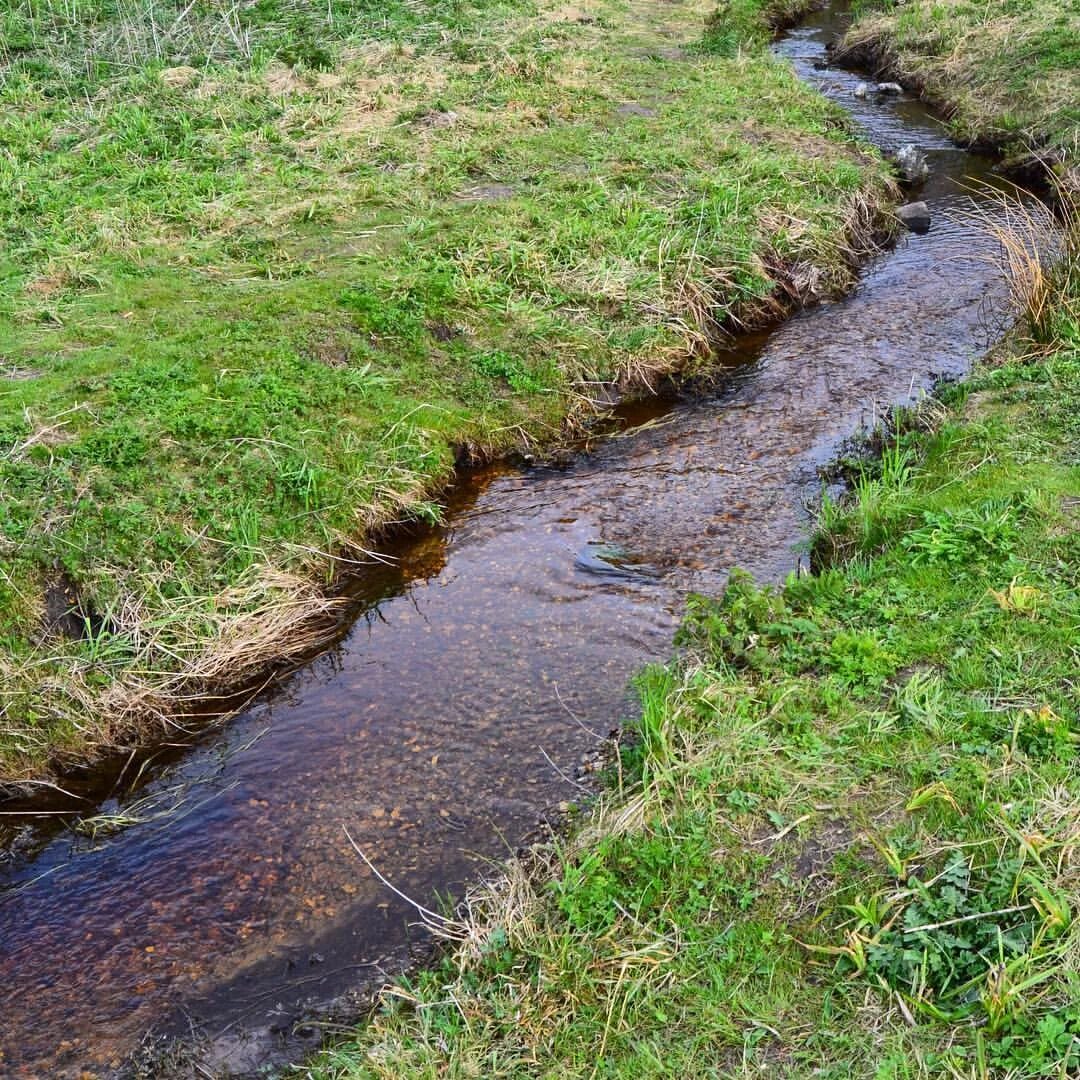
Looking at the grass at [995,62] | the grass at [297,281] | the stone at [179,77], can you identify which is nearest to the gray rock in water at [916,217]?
the grass at [297,281]

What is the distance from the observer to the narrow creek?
514 centimetres

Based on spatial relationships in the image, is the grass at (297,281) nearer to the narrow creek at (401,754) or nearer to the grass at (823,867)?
the narrow creek at (401,754)

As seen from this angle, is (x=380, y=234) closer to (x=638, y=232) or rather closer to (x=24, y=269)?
(x=638, y=232)

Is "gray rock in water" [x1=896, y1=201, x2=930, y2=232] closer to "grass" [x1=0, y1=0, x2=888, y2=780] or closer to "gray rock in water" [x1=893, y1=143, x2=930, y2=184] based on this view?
"grass" [x1=0, y1=0, x2=888, y2=780]

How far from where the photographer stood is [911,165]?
1566 cm

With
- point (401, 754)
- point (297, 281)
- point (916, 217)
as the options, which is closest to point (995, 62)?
point (916, 217)

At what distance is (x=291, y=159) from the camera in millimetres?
13680

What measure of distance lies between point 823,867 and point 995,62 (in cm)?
1827

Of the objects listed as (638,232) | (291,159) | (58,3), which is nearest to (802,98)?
(638,232)

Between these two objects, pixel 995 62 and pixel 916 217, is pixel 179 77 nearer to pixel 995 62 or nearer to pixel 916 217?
pixel 916 217

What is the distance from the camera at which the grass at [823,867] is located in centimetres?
405

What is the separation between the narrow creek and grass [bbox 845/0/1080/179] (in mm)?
7441

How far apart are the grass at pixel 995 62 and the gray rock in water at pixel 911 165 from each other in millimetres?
1441

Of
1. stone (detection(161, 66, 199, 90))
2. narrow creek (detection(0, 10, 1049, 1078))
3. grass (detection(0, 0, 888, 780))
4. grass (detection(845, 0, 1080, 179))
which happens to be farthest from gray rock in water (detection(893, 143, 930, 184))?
stone (detection(161, 66, 199, 90))
